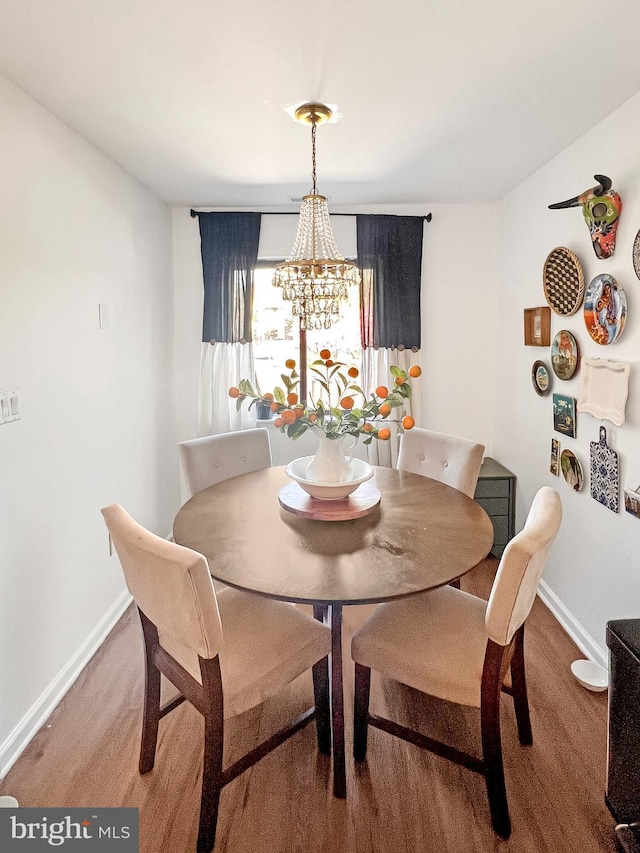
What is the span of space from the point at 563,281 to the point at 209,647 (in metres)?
2.17

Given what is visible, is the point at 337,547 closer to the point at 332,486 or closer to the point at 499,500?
the point at 332,486

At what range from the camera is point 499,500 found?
3041mm

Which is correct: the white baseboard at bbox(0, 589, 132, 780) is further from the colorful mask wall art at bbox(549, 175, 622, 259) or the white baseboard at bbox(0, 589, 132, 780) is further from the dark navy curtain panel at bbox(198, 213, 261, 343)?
the colorful mask wall art at bbox(549, 175, 622, 259)

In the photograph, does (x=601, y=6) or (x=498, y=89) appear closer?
(x=601, y=6)

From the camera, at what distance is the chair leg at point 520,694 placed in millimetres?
1675

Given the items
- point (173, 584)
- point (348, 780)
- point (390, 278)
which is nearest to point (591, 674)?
point (348, 780)

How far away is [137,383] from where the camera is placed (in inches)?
110

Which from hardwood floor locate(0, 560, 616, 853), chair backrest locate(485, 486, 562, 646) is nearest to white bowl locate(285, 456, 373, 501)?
chair backrest locate(485, 486, 562, 646)

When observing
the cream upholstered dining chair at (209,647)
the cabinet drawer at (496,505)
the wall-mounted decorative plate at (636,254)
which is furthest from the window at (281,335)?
the cream upholstered dining chair at (209,647)

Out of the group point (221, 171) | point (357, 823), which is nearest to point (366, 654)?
point (357, 823)

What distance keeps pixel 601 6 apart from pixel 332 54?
732 mm

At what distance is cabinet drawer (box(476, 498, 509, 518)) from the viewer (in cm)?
303

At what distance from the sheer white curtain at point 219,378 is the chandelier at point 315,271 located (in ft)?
4.58

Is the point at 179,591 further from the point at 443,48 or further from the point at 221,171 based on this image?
the point at 221,171
